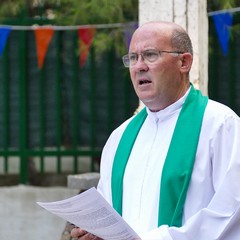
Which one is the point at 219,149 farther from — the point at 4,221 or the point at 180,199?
the point at 4,221

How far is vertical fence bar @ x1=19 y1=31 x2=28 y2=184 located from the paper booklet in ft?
15.8

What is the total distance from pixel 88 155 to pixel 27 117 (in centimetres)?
67

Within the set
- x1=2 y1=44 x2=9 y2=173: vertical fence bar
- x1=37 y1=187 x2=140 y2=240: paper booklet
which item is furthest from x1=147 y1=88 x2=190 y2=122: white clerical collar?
x1=2 y1=44 x2=9 y2=173: vertical fence bar

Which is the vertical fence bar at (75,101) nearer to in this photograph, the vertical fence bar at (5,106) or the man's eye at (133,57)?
the vertical fence bar at (5,106)

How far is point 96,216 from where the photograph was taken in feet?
10.4

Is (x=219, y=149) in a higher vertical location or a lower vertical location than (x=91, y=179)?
higher

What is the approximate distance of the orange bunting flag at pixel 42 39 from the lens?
24.8 ft

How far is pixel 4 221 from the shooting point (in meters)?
8.06

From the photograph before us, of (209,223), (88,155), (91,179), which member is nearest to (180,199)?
(209,223)

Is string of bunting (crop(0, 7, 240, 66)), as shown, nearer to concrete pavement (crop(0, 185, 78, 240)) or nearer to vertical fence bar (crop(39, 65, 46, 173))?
vertical fence bar (crop(39, 65, 46, 173))

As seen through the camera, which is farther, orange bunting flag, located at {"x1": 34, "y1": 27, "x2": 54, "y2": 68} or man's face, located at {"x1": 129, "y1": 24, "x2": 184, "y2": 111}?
orange bunting flag, located at {"x1": 34, "y1": 27, "x2": 54, "y2": 68}

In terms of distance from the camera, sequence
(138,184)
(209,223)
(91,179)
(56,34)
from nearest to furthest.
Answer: (209,223) < (138,184) < (91,179) < (56,34)

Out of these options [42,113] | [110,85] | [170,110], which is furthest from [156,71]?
[42,113]

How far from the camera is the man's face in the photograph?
3.28 m
